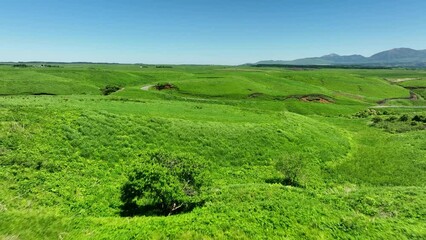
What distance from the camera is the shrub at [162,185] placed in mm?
25375

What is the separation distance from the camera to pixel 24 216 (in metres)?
21.1

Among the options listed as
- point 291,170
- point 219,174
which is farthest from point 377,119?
point 219,174

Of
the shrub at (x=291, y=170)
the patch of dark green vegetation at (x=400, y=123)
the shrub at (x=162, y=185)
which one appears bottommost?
the patch of dark green vegetation at (x=400, y=123)

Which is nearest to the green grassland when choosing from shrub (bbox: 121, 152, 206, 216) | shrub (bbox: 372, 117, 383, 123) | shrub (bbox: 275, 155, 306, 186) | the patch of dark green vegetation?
the patch of dark green vegetation

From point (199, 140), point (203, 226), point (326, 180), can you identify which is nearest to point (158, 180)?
point (203, 226)

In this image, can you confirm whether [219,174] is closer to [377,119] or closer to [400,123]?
[400,123]

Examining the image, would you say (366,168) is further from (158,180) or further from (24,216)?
(24,216)

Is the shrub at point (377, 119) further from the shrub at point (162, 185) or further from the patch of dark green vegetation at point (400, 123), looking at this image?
the shrub at point (162, 185)

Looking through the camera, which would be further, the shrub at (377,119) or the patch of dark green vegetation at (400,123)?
the shrub at (377,119)

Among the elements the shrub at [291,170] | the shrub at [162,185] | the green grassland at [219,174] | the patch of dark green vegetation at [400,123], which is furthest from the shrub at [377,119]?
the shrub at [162,185]

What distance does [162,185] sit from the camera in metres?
25.3

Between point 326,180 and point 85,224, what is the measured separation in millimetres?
32039

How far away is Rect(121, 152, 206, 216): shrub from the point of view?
25.4m

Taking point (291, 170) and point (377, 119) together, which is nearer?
point (291, 170)
